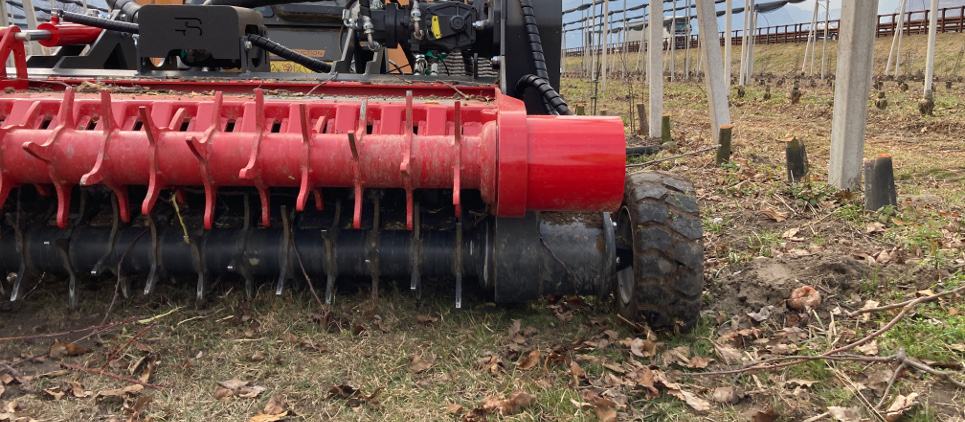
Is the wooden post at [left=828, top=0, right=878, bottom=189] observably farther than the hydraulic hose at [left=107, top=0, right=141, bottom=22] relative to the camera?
Yes

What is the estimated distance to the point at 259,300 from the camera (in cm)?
342

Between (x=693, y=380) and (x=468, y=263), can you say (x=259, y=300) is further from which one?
(x=693, y=380)

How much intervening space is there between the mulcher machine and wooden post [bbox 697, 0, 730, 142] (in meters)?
4.50

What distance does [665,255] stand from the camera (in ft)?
9.72

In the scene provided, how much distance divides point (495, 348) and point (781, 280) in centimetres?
162

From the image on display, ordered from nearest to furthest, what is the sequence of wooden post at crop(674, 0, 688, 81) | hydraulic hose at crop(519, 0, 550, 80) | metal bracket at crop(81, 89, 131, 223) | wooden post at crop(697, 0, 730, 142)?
metal bracket at crop(81, 89, 131, 223), hydraulic hose at crop(519, 0, 550, 80), wooden post at crop(697, 0, 730, 142), wooden post at crop(674, 0, 688, 81)

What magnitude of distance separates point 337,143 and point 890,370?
232cm

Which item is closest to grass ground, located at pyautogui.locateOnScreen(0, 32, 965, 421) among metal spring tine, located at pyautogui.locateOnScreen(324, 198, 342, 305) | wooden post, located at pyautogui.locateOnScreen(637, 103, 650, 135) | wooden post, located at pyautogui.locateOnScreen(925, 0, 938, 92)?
metal spring tine, located at pyautogui.locateOnScreen(324, 198, 342, 305)

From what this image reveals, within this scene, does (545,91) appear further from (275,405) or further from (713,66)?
(713,66)

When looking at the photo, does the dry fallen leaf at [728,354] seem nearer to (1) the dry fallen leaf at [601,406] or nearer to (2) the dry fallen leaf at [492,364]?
(1) the dry fallen leaf at [601,406]

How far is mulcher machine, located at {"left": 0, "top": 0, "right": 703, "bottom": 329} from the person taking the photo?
9.04 ft

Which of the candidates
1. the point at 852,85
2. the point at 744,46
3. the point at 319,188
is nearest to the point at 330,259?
the point at 319,188

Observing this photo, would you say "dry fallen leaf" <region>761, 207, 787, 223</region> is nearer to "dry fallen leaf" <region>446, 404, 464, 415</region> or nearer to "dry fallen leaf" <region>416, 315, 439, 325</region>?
"dry fallen leaf" <region>416, 315, 439, 325</region>

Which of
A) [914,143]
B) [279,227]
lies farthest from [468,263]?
[914,143]
